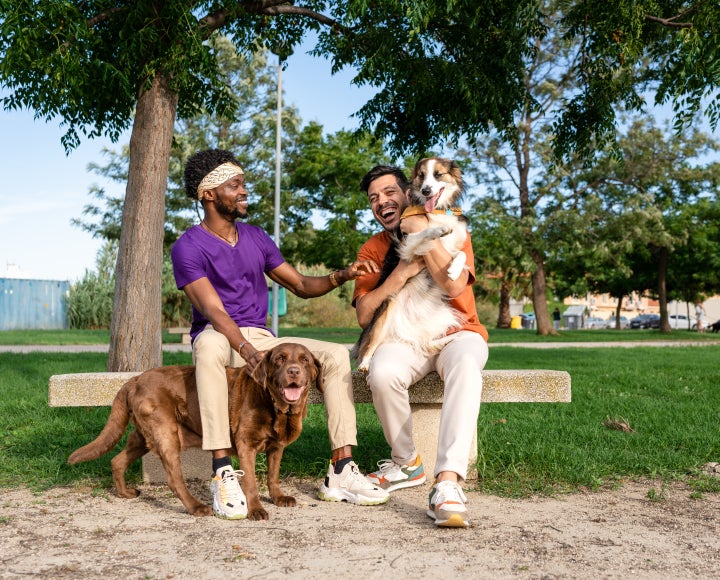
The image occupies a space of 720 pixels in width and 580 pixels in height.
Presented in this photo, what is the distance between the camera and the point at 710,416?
614cm

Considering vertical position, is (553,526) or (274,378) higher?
(274,378)

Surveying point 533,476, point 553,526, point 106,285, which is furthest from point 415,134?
point 106,285

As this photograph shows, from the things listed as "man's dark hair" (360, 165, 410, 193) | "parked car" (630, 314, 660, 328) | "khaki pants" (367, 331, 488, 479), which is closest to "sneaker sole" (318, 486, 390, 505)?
"khaki pants" (367, 331, 488, 479)

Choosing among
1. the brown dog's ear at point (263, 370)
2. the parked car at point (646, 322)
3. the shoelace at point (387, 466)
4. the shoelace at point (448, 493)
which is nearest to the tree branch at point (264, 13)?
the brown dog's ear at point (263, 370)

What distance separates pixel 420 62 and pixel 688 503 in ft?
17.9

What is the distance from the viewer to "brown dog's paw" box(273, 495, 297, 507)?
144 inches

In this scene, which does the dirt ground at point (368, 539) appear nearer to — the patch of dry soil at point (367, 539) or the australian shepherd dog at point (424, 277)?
the patch of dry soil at point (367, 539)

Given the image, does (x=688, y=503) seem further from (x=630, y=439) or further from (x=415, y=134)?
(x=415, y=134)

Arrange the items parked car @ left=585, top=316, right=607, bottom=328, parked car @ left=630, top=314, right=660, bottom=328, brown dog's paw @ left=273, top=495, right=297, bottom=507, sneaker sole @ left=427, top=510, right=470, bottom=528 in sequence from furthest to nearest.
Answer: parked car @ left=585, top=316, right=607, bottom=328 → parked car @ left=630, top=314, right=660, bottom=328 → brown dog's paw @ left=273, top=495, right=297, bottom=507 → sneaker sole @ left=427, top=510, right=470, bottom=528

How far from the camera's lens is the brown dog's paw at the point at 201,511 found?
11.4ft

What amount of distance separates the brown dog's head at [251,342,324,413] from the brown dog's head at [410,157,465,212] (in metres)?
1.23

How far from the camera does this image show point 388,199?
4.31 m

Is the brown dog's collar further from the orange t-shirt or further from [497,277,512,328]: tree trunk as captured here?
[497,277,512,328]: tree trunk

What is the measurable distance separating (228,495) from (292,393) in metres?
0.61
